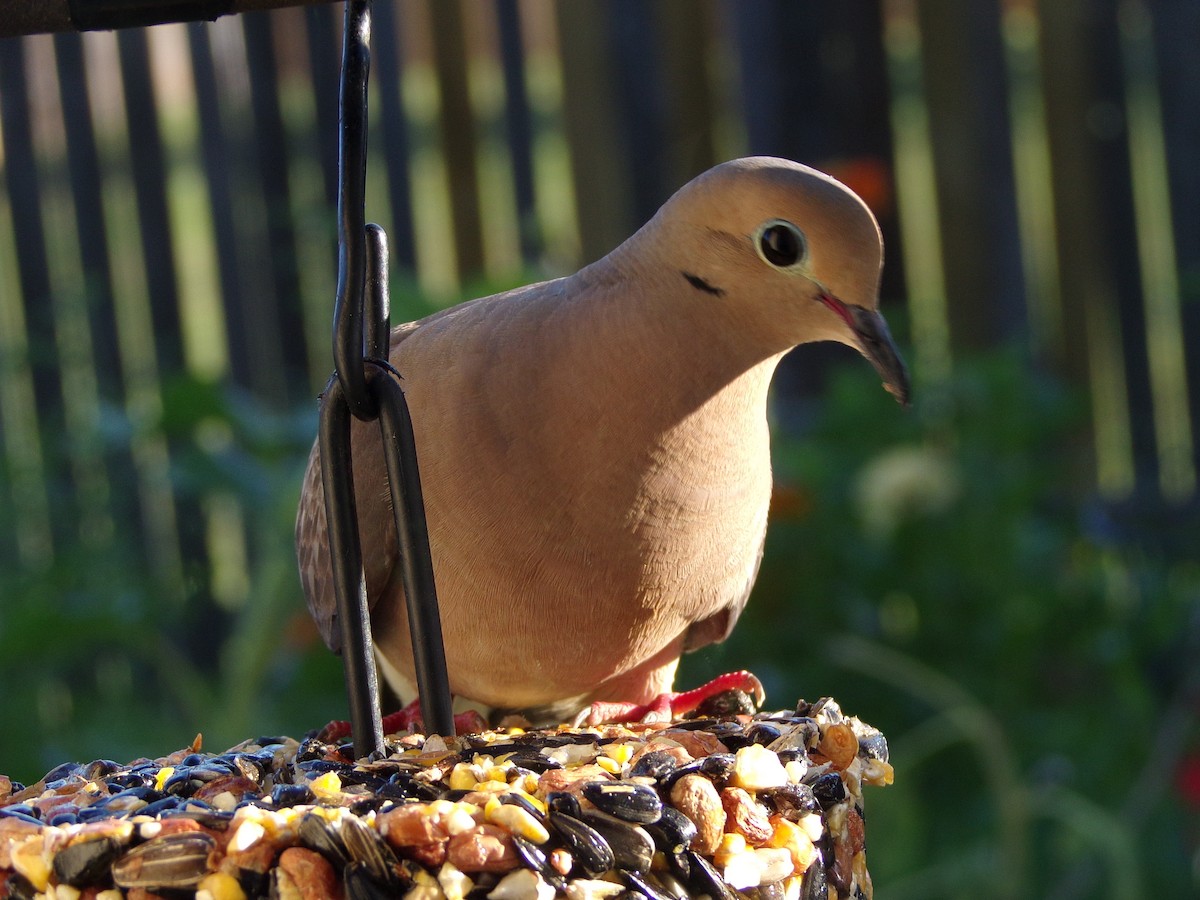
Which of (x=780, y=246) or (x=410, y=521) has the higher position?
(x=780, y=246)

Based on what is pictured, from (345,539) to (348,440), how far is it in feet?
0.19

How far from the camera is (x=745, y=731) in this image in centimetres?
88

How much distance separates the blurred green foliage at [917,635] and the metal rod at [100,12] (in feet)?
5.60

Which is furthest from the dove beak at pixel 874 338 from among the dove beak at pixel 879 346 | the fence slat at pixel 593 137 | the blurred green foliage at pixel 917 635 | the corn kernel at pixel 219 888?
the fence slat at pixel 593 137

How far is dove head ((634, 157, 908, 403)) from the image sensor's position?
2.98ft

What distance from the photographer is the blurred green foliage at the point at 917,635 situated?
250 centimetres

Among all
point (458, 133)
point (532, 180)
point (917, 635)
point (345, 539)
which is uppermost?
point (458, 133)

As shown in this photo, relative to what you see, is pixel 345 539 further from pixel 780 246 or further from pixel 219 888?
pixel 780 246

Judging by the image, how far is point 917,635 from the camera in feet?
8.91

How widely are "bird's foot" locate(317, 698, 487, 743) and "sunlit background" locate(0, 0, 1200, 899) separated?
130 centimetres

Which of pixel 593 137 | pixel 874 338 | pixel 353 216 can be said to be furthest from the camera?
pixel 593 137

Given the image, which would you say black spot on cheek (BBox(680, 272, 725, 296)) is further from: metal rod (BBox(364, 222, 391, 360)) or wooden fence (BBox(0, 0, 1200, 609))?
wooden fence (BBox(0, 0, 1200, 609))

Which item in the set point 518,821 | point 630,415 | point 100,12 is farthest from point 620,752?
point 100,12

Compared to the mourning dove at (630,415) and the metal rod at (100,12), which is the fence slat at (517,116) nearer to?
the mourning dove at (630,415)
